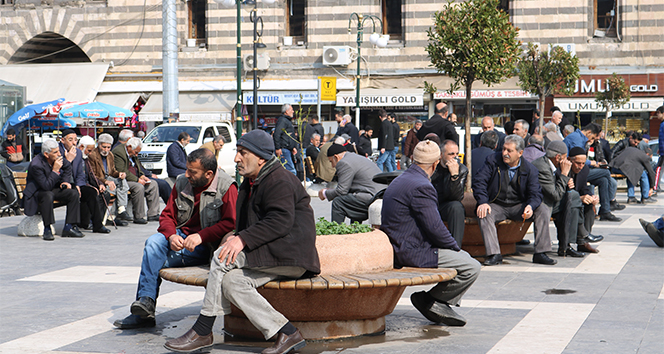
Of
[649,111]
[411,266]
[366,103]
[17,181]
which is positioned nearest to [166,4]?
[366,103]

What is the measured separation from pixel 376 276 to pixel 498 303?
1.99 m

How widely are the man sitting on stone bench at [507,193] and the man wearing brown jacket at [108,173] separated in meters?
6.23

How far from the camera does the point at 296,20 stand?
29.2m

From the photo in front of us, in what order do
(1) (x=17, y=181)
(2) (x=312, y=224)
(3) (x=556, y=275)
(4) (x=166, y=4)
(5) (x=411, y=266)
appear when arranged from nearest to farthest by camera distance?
(2) (x=312, y=224)
(5) (x=411, y=266)
(3) (x=556, y=275)
(1) (x=17, y=181)
(4) (x=166, y=4)

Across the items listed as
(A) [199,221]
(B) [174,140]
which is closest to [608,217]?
(A) [199,221]

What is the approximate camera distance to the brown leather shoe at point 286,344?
4879 mm

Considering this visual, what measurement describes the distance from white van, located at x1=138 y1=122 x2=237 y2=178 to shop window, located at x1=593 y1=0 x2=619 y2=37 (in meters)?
13.6

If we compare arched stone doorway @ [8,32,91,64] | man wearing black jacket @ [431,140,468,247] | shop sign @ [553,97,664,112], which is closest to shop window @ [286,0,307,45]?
arched stone doorway @ [8,32,91,64]

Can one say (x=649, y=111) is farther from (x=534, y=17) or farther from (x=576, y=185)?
(x=576, y=185)

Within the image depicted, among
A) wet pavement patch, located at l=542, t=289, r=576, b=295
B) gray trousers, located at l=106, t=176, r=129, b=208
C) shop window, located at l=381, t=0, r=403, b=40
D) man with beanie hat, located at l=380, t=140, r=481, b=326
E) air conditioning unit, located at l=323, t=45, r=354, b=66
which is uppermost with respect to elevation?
shop window, located at l=381, t=0, r=403, b=40

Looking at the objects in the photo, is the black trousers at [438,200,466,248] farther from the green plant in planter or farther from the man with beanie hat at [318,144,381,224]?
the green plant in planter

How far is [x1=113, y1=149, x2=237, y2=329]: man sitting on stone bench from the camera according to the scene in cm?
575

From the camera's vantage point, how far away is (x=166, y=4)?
2306 cm

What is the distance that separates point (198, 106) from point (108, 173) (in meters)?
16.8
